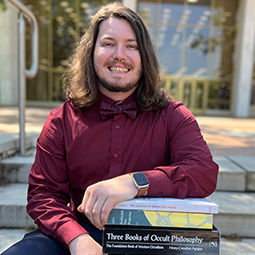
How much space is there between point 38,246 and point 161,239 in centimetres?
59

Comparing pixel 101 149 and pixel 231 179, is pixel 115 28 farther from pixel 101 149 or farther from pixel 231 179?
pixel 231 179

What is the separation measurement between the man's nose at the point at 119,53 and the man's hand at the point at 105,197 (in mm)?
657

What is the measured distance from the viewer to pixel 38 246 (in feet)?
4.24

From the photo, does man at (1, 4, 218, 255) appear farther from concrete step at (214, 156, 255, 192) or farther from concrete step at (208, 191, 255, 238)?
concrete step at (214, 156, 255, 192)

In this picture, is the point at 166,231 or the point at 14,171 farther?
the point at 14,171

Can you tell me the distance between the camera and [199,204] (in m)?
1.13

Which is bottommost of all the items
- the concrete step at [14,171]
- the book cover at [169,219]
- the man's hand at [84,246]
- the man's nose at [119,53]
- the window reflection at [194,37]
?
the concrete step at [14,171]

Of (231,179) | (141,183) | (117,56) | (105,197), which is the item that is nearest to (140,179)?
(141,183)

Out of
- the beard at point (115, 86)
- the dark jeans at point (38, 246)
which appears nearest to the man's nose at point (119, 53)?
the beard at point (115, 86)

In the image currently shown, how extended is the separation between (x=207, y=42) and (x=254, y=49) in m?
2.16

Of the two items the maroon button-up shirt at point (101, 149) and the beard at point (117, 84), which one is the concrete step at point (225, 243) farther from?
the beard at point (117, 84)

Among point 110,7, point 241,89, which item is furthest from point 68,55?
point 110,7

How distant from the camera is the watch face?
4.07 feet

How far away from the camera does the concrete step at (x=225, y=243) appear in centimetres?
213
